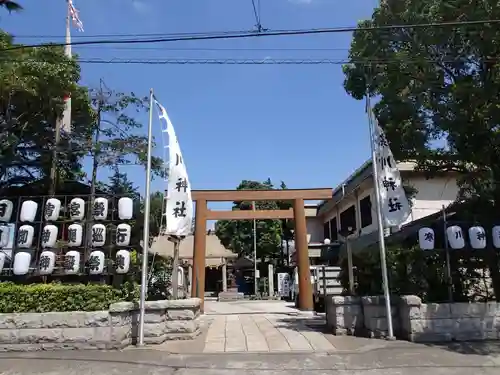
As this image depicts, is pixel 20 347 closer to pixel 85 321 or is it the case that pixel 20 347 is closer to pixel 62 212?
pixel 85 321

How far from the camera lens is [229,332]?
11.1 m

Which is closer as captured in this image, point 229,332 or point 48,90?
point 229,332

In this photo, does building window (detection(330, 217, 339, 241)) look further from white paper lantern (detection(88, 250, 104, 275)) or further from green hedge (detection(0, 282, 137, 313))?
green hedge (detection(0, 282, 137, 313))

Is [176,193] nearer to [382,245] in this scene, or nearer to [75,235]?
[75,235]

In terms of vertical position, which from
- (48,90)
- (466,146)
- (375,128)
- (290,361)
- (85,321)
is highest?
(48,90)

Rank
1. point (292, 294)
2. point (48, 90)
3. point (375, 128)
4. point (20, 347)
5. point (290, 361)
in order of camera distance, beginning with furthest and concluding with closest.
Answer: point (292, 294), point (48, 90), point (375, 128), point (20, 347), point (290, 361)

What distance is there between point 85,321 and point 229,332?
3.75 m

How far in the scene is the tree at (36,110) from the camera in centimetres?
1205

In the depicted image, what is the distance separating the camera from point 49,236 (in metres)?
10.4

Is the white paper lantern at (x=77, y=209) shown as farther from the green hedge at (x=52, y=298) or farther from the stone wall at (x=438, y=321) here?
the stone wall at (x=438, y=321)

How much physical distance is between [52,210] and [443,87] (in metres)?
9.50

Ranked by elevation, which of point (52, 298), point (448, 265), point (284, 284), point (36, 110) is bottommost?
point (52, 298)

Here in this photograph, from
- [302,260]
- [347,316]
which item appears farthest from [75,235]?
[302,260]

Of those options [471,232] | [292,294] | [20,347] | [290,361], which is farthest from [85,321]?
[292,294]
